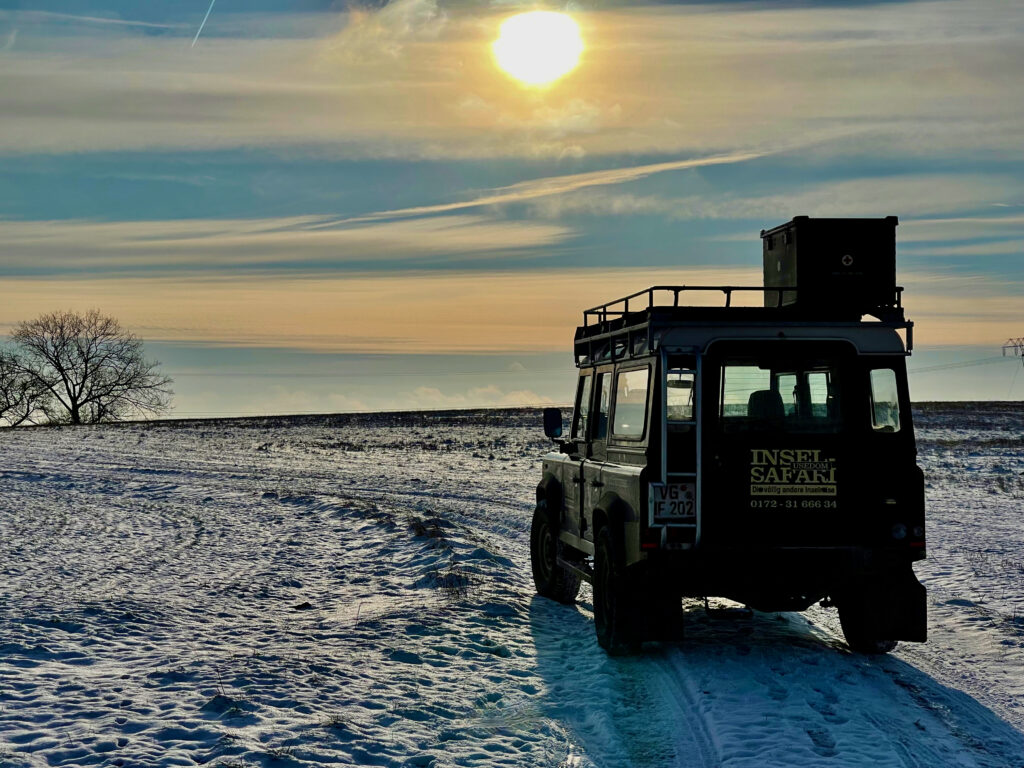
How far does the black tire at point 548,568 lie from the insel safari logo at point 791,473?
327cm

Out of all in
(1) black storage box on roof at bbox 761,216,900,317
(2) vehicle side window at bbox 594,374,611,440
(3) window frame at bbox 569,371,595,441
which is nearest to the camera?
(1) black storage box on roof at bbox 761,216,900,317

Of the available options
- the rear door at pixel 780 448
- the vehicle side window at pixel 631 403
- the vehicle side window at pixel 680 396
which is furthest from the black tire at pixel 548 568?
the vehicle side window at pixel 680 396

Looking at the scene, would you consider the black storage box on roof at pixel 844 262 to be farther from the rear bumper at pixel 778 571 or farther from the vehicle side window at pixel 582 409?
the vehicle side window at pixel 582 409

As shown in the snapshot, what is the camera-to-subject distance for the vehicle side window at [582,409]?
10.7m

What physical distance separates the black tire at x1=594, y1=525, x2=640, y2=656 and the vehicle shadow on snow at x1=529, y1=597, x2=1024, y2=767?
18cm

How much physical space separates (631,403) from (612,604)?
71.1 inches

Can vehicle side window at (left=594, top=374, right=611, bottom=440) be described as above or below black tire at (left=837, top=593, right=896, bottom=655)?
above

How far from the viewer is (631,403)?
352 inches

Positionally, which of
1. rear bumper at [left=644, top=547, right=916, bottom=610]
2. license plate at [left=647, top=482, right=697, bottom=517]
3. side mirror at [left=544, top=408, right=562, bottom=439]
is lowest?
rear bumper at [left=644, top=547, right=916, bottom=610]

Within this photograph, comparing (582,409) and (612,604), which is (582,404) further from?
(612,604)

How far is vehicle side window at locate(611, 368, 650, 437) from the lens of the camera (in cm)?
848

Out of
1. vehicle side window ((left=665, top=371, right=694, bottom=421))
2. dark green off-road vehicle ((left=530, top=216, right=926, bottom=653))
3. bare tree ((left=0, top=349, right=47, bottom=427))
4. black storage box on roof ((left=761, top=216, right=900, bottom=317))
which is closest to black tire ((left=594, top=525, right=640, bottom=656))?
dark green off-road vehicle ((left=530, top=216, right=926, bottom=653))

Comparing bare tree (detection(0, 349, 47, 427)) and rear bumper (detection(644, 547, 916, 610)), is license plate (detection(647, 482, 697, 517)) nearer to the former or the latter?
rear bumper (detection(644, 547, 916, 610))

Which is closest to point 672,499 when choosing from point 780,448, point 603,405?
point 780,448
